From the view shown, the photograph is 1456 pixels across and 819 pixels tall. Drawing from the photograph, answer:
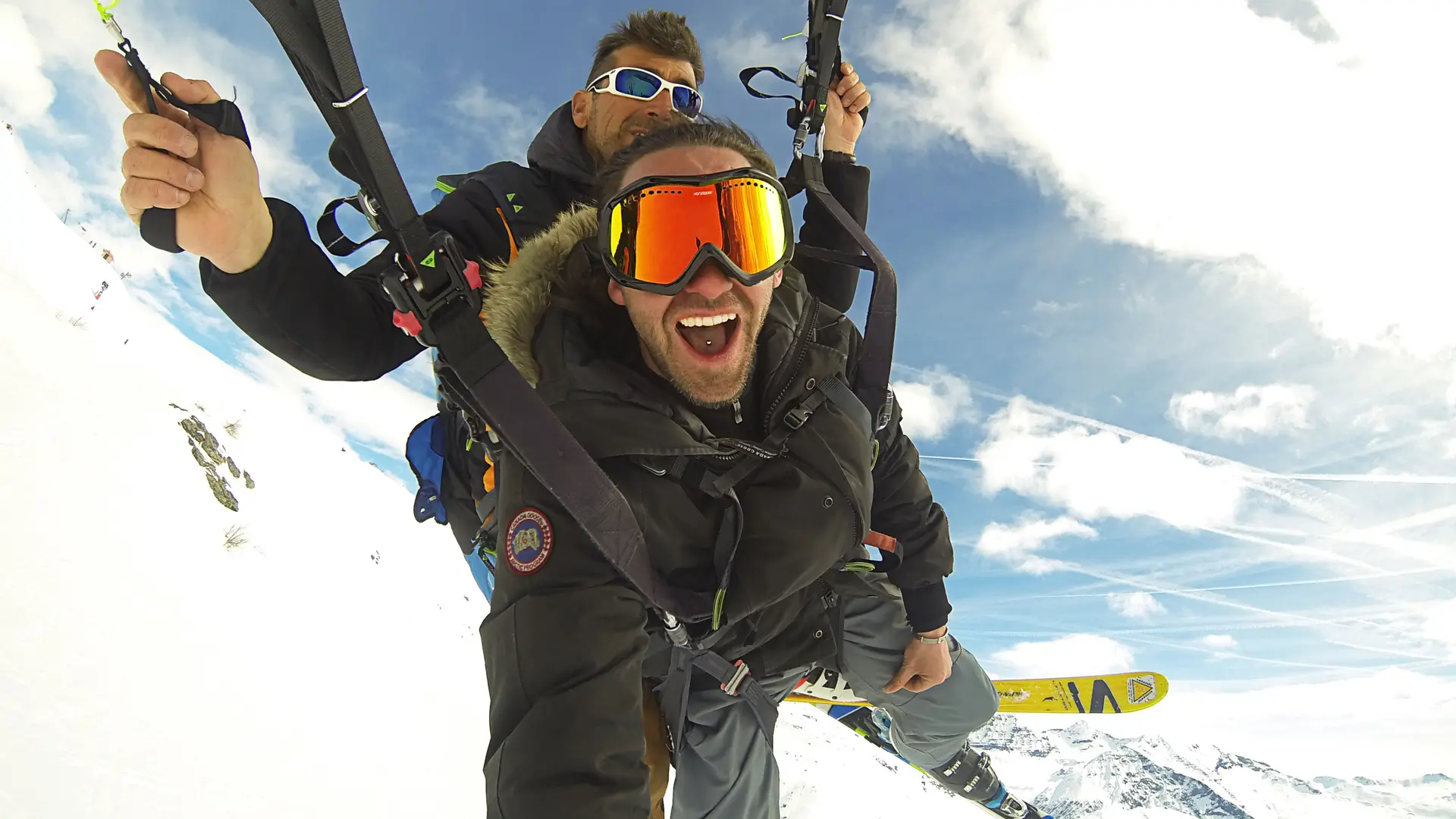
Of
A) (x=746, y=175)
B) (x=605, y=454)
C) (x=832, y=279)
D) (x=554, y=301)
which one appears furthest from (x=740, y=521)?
(x=832, y=279)

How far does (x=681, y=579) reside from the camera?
1968 millimetres

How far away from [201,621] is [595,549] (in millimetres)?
3122

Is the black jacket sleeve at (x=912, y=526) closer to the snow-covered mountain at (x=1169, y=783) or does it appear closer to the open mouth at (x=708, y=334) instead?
the open mouth at (x=708, y=334)

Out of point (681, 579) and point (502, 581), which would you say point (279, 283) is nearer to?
point (502, 581)

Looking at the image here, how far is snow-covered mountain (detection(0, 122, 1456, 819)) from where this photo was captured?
2367 mm

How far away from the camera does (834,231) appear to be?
3.28 metres

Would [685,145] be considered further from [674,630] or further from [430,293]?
[674,630]

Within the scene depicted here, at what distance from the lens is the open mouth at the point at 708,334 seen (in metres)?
2.12

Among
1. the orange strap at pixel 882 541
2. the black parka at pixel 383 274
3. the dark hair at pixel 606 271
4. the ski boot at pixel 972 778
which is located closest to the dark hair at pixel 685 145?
the dark hair at pixel 606 271

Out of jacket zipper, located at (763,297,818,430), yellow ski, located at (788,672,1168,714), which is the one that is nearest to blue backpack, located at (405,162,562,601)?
jacket zipper, located at (763,297,818,430)

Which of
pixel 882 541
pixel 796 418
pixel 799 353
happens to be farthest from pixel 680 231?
pixel 882 541

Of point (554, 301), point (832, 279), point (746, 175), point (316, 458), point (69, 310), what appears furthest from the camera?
point (316, 458)

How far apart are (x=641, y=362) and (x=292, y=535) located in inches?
207

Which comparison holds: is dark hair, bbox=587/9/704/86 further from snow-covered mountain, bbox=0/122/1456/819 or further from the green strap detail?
snow-covered mountain, bbox=0/122/1456/819
